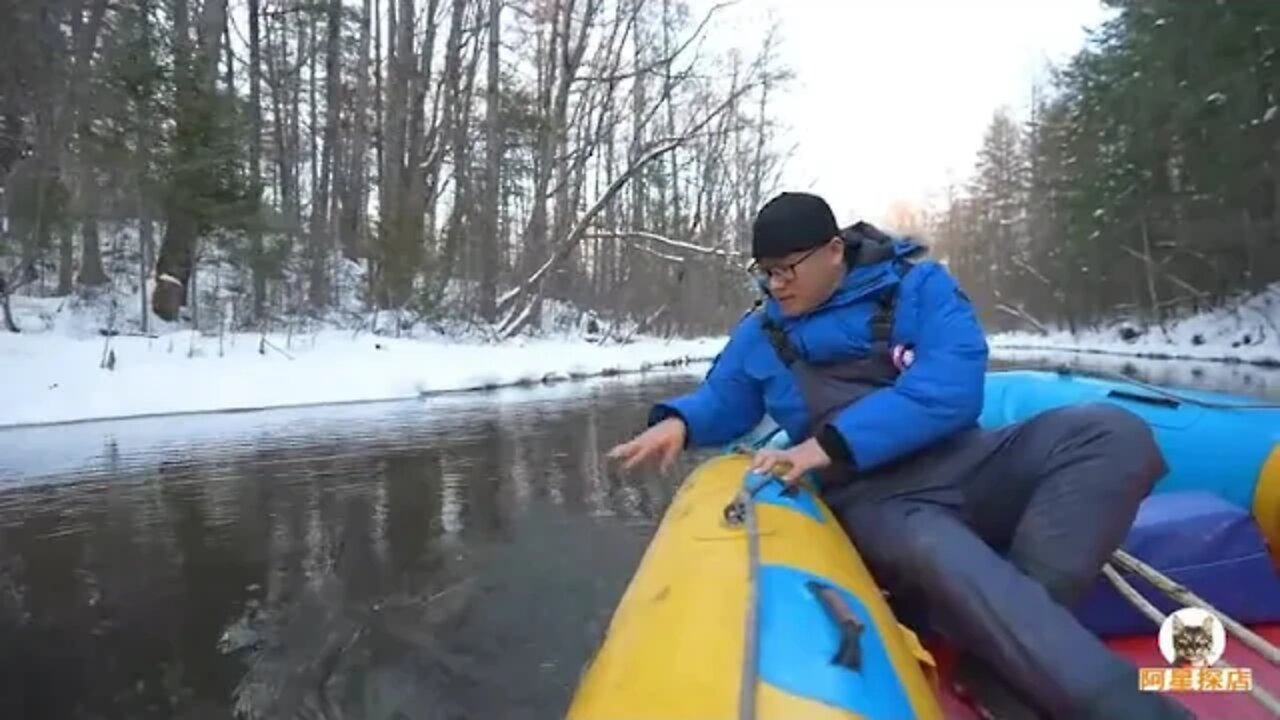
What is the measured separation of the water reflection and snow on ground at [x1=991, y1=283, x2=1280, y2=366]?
1769 centimetres

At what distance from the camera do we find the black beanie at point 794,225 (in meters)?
2.41

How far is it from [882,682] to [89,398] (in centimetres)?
1175

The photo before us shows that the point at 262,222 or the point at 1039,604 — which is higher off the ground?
the point at 262,222

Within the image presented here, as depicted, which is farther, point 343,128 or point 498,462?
point 343,128

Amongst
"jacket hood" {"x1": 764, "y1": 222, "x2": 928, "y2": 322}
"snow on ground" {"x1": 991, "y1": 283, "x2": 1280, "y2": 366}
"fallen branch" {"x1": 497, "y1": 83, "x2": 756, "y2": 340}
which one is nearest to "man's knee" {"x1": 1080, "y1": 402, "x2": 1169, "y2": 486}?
"jacket hood" {"x1": 764, "y1": 222, "x2": 928, "y2": 322}

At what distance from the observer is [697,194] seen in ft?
126

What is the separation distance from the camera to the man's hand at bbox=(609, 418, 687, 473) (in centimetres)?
260

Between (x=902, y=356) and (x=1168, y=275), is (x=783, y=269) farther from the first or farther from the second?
(x=1168, y=275)

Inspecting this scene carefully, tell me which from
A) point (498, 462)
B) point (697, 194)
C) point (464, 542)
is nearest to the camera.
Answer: point (464, 542)

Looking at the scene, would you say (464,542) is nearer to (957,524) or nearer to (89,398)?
(957,524)

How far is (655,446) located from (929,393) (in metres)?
0.73

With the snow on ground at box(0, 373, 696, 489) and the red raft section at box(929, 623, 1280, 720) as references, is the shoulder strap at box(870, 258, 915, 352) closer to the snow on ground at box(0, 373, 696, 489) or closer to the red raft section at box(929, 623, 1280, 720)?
the red raft section at box(929, 623, 1280, 720)

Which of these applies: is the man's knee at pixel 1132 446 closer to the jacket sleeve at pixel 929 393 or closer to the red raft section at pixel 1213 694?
the jacket sleeve at pixel 929 393

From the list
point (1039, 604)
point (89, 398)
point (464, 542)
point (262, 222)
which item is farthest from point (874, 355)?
point (262, 222)
